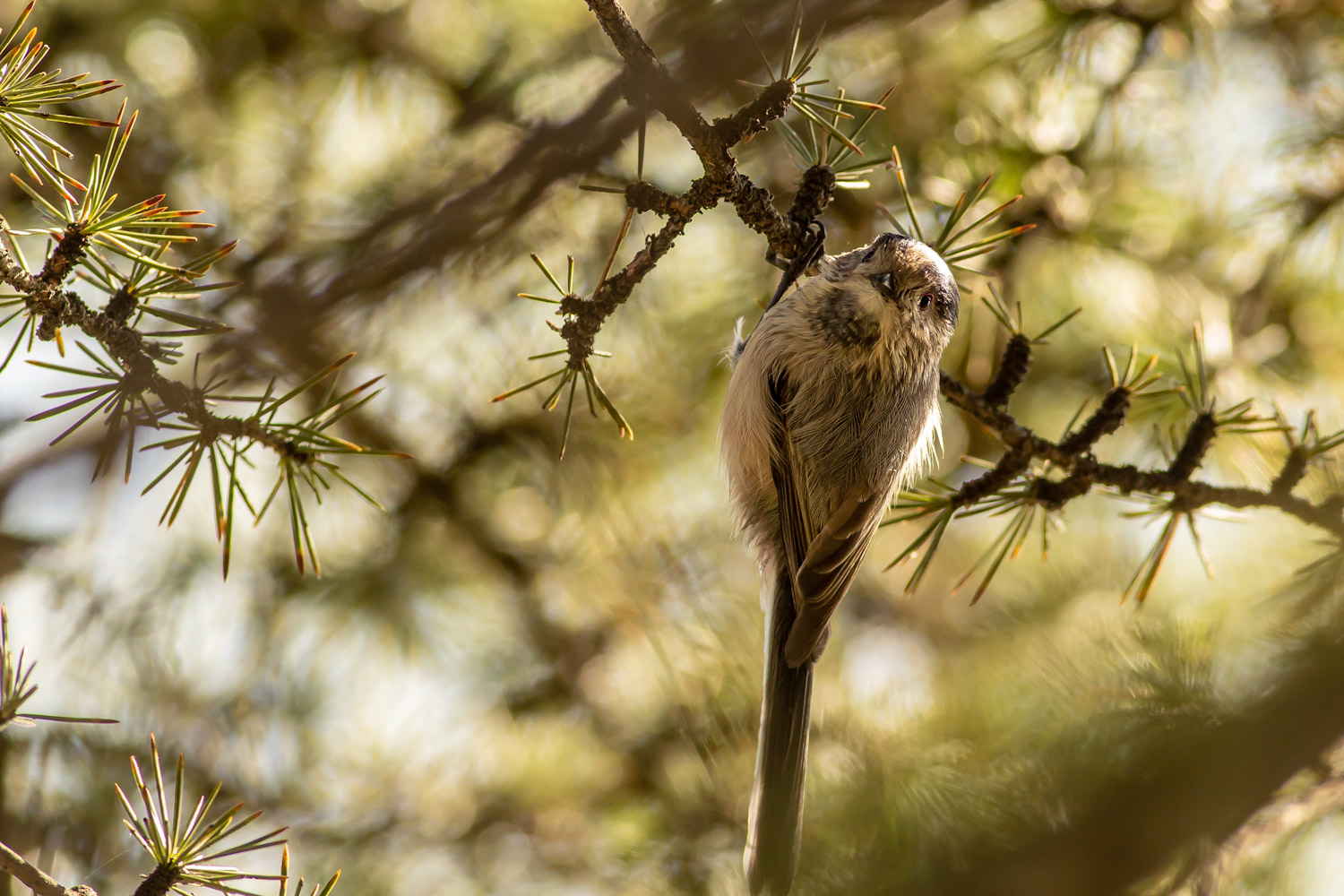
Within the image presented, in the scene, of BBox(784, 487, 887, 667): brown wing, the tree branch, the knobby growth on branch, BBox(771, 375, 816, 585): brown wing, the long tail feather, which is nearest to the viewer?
the tree branch

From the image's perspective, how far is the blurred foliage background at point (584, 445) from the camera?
197cm

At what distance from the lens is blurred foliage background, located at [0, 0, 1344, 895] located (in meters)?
1.97

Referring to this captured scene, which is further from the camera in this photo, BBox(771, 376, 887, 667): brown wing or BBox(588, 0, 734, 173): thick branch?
BBox(771, 376, 887, 667): brown wing

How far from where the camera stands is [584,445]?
2.17 metres

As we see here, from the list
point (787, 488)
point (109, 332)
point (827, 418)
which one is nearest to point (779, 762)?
point (787, 488)

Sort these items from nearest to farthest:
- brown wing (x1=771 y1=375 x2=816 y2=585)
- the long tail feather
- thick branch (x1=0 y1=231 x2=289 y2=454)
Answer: thick branch (x1=0 y1=231 x2=289 y2=454), the long tail feather, brown wing (x1=771 y1=375 x2=816 y2=585)

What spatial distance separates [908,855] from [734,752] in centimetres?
74

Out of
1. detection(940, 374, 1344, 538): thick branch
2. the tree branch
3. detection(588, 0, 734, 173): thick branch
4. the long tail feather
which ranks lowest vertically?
the tree branch

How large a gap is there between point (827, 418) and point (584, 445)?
619 millimetres

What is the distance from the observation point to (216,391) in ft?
3.51

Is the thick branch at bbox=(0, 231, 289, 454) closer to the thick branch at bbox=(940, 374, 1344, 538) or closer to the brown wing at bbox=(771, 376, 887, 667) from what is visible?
the brown wing at bbox=(771, 376, 887, 667)

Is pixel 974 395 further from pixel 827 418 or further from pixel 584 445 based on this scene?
pixel 584 445

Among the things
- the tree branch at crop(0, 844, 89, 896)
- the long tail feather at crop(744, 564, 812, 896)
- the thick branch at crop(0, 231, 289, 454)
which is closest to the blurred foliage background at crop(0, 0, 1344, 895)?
the long tail feather at crop(744, 564, 812, 896)

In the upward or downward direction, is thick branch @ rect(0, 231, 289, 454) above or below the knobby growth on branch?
below
